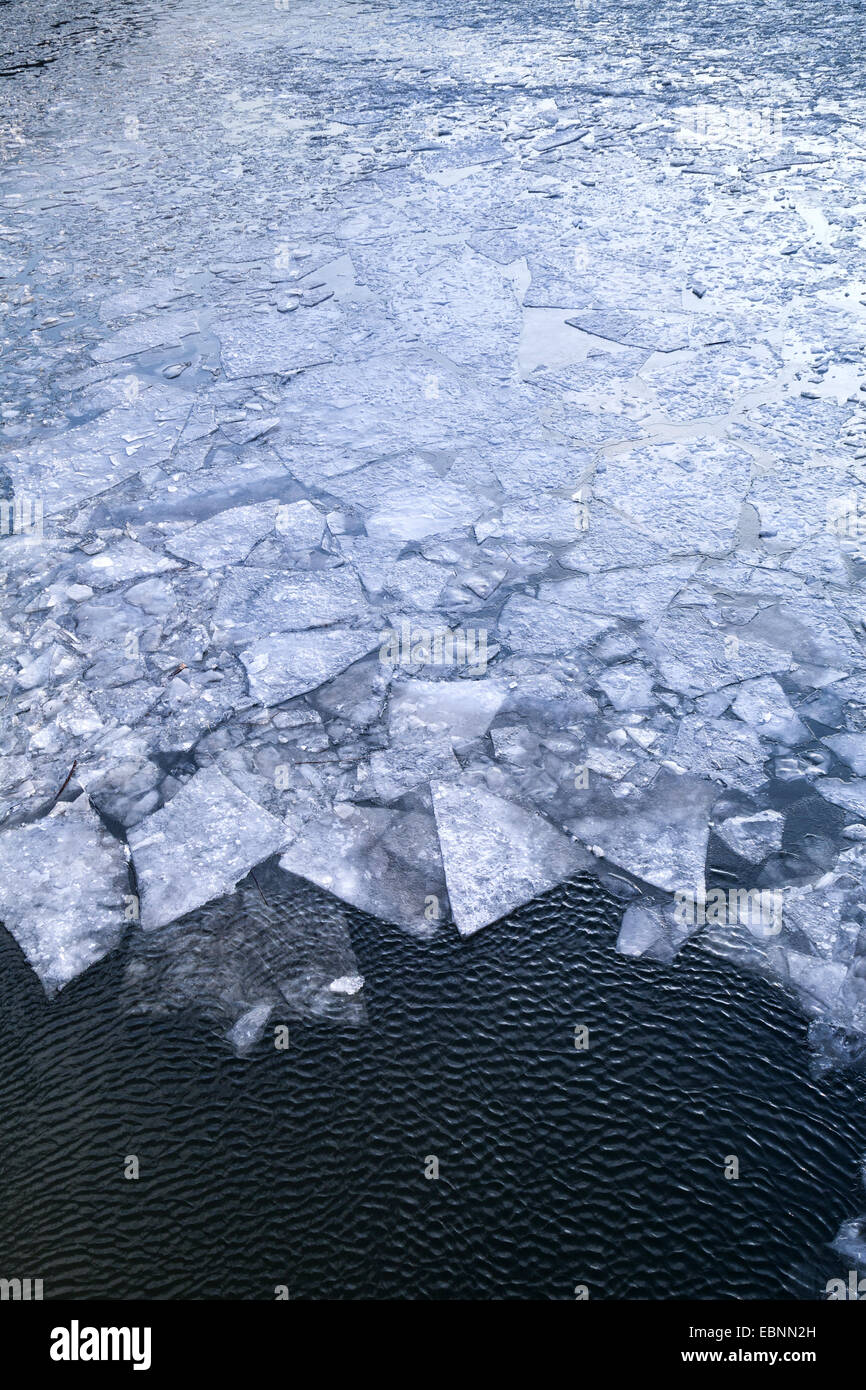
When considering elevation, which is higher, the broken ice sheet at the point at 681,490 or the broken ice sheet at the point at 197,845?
the broken ice sheet at the point at 681,490

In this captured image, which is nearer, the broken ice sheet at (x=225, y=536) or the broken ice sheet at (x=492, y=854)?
the broken ice sheet at (x=492, y=854)

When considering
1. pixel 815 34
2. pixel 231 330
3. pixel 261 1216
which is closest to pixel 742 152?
pixel 815 34

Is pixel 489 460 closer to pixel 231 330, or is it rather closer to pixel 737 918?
pixel 231 330

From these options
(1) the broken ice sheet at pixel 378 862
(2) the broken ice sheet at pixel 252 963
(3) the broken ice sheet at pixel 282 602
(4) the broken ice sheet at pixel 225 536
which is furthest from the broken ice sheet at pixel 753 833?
(4) the broken ice sheet at pixel 225 536

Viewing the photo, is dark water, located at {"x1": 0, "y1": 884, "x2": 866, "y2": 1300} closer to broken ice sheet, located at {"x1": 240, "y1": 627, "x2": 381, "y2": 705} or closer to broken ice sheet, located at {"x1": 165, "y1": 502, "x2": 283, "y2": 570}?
broken ice sheet, located at {"x1": 240, "y1": 627, "x2": 381, "y2": 705}

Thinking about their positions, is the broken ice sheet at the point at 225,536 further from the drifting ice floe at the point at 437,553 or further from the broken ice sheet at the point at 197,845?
the broken ice sheet at the point at 197,845

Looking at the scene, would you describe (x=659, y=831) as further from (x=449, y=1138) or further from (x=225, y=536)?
(x=225, y=536)

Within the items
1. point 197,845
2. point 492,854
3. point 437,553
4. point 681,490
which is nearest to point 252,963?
point 197,845
